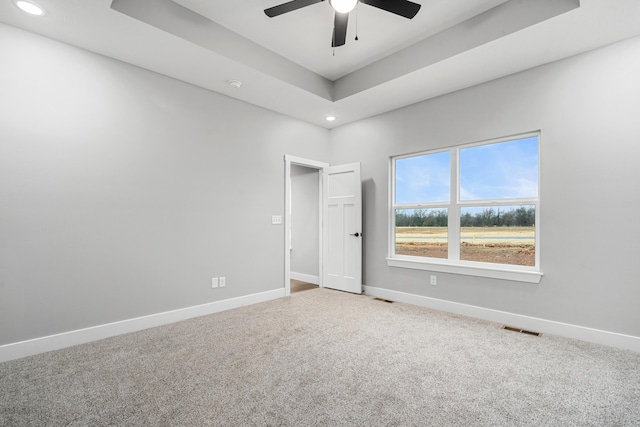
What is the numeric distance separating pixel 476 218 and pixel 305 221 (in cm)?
294

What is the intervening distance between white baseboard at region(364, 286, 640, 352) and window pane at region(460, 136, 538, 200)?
131 cm

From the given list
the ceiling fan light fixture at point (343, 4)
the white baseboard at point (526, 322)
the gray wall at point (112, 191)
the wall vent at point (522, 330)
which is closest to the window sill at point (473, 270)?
the white baseboard at point (526, 322)

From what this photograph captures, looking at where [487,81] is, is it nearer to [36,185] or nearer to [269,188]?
[269,188]

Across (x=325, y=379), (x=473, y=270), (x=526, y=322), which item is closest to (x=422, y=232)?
(x=473, y=270)

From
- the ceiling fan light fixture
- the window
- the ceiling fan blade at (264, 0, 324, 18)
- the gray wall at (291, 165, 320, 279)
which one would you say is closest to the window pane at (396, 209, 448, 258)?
the window

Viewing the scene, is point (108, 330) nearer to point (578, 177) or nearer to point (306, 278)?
point (306, 278)

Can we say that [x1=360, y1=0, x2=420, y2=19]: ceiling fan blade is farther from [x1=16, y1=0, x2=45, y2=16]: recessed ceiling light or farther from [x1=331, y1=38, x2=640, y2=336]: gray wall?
[x1=16, y1=0, x2=45, y2=16]: recessed ceiling light

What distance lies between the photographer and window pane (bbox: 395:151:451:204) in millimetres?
3934

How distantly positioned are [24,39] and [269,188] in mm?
2750

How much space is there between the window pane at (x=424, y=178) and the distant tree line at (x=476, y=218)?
0.18 m

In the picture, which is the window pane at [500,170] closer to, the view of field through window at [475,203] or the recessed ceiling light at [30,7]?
the view of field through window at [475,203]

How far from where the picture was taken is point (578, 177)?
9.41 feet

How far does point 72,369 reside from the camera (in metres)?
2.25

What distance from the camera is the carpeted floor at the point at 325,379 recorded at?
1.72m
